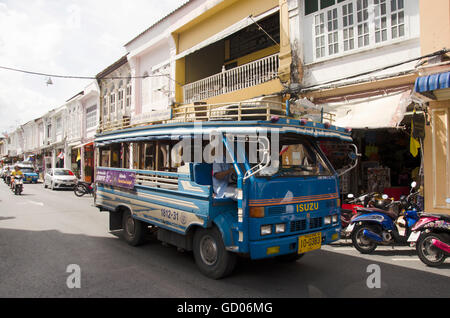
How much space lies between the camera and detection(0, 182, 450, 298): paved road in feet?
13.4

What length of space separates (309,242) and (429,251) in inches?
96.5

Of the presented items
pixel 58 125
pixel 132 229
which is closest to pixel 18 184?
pixel 132 229

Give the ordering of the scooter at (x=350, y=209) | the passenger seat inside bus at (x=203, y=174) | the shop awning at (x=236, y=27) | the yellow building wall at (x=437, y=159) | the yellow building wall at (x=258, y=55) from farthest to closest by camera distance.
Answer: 1. the yellow building wall at (x=258, y=55)
2. the shop awning at (x=236, y=27)
3. the yellow building wall at (x=437, y=159)
4. the scooter at (x=350, y=209)
5. the passenger seat inside bus at (x=203, y=174)

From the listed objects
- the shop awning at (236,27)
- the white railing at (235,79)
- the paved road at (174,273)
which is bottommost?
the paved road at (174,273)

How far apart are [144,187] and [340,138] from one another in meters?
3.39

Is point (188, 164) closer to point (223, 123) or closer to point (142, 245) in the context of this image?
point (223, 123)

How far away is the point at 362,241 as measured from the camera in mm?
6199

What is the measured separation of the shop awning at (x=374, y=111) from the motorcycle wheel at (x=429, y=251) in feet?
8.87

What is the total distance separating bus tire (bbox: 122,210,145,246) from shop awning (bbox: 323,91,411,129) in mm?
5220

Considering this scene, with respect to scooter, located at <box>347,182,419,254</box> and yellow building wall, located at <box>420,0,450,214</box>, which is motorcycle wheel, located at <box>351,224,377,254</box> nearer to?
scooter, located at <box>347,182,419,254</box>

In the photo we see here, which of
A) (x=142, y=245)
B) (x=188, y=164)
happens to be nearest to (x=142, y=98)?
(x=142, y=245)

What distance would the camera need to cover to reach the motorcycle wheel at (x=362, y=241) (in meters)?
6.11

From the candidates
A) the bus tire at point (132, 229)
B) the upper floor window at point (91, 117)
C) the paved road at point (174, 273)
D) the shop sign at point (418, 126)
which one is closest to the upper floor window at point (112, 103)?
the upper floor window at point (91, 117)

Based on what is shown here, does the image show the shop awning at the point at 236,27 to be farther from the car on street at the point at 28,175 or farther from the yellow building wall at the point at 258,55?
the car on street at the point at 28,175
